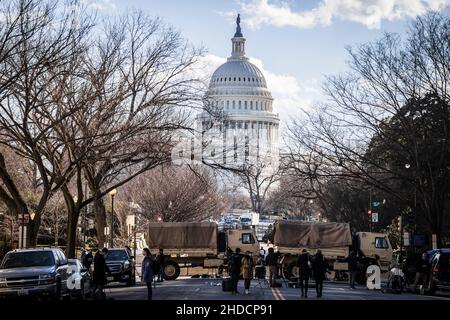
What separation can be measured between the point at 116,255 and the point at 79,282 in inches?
494

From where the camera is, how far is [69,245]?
44.7 metres

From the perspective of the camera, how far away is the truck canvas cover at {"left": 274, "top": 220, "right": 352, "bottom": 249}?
5019 centimetres

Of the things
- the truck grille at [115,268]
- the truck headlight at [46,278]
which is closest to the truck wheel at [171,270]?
the truck grille at [115,268]

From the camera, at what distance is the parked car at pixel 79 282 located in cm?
3042

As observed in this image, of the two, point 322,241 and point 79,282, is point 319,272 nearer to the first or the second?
point 79,282

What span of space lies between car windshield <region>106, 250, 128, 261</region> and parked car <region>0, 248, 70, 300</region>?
12989 millimetres

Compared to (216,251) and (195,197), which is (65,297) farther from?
(195,197)

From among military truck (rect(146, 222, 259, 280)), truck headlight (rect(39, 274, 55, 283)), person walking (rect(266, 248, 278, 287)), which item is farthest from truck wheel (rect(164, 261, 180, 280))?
truck headlight (rect(39, 274, 55, 283))

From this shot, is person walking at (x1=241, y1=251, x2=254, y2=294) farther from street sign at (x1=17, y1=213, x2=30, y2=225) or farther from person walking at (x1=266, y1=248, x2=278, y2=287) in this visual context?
street sign at (x1=17, y1=213, x2=30, y2=225)

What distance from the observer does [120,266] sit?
42.6 m

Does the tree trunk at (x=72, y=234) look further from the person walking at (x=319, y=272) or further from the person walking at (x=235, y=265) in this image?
the person walking at (x=319, y=272)

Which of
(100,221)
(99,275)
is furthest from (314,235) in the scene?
(99,275)
